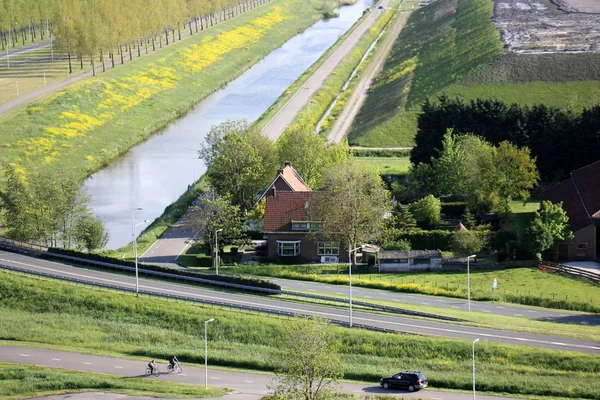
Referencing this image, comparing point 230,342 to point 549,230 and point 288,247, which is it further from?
point 549,230

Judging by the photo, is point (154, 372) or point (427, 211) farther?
point (427, 211)

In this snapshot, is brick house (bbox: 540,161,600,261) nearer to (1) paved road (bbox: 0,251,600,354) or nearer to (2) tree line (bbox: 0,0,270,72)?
(1) paved road (bbox: 0,251,600,354)

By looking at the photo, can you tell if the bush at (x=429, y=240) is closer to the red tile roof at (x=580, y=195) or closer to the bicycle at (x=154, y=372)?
the red tile roof at (x=580, y=195)

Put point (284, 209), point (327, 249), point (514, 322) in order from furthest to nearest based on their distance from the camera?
1. point (284, 209)
2. point (327, 249)
3. point (514, 322)

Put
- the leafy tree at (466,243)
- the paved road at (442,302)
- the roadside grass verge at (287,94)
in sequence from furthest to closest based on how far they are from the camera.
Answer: the roadside grass verge at (287,94) → the leafy tree at (466,243) → the paved road at (442,302)

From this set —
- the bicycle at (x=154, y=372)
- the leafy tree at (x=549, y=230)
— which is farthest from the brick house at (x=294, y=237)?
the bicycle at (x=154, y=372)

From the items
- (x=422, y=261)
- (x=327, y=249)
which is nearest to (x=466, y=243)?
(x=422, y=261)
